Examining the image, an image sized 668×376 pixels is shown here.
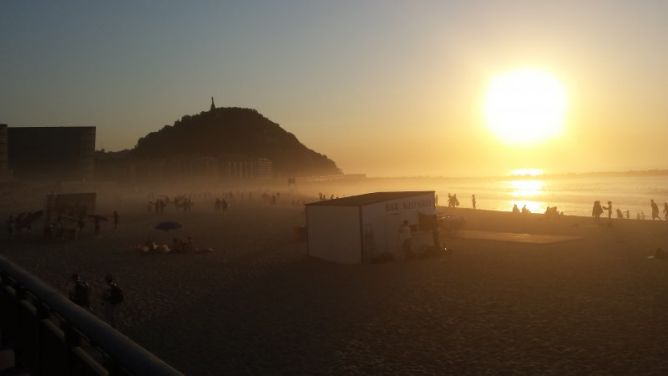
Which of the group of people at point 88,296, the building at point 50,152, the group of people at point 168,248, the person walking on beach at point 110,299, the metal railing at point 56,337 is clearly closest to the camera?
the metal railing at point 56,337

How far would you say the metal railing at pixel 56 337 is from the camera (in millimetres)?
2283

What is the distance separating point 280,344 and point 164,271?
1011 cm

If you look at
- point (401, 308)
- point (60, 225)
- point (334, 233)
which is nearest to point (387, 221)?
point (334, 233)

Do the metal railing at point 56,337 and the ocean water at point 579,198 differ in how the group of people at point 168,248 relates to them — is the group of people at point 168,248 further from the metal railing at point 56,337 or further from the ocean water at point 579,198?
the ocean water at point 579,198

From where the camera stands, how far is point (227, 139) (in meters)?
161

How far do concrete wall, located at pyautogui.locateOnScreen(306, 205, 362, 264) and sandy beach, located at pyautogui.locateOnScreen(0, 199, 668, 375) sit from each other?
2.11ft

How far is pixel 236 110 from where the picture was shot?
169 m

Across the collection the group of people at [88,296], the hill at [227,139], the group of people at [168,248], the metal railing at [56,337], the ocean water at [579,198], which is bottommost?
the group of people at [88,296]

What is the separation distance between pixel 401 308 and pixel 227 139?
153 metres

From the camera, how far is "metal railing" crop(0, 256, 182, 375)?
7.49 ft

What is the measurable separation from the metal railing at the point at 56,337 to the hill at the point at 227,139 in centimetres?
14474

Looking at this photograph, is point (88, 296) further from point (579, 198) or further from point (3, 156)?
point (579, 198)

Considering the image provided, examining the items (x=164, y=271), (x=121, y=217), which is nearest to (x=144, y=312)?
(x=164, y=271)

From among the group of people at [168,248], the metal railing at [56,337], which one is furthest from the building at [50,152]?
the metal railing at [56,337]
